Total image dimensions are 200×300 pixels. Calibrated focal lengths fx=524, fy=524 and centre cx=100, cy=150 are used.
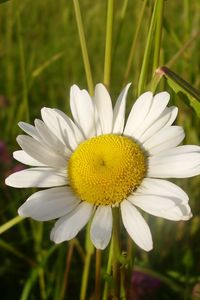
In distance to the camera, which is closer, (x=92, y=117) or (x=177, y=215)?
(x=177, y=215)

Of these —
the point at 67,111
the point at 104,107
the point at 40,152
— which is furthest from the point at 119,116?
the point at 67,111

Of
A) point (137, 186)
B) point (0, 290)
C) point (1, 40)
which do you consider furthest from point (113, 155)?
point (1, 40)

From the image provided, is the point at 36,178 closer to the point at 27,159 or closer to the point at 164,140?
the point at 27,159

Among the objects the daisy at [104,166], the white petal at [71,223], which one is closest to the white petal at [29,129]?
the daisy at [104,166]

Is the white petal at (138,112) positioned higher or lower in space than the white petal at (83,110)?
lower

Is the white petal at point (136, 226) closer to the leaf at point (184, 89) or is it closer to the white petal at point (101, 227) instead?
the white petal at point (101, 227)

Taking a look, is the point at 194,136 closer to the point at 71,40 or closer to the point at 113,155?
the point at 113,155
